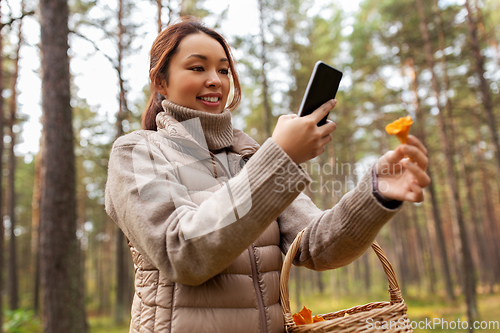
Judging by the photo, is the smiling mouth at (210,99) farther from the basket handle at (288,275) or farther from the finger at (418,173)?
the finger at (418,173)

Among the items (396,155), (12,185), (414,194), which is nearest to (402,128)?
(396,155)

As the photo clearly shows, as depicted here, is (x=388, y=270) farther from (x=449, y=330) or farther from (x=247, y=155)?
(x=449, y=330)

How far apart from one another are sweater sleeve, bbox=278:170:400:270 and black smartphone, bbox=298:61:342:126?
33 centimetres

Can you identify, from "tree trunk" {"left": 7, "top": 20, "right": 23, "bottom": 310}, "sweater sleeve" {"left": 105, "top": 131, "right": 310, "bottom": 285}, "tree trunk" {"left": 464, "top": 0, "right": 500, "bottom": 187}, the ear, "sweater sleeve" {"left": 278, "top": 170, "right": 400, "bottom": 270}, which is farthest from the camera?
"tree trunk" {"left": 7, "top": 20, "right": 23, "bottom": 310}

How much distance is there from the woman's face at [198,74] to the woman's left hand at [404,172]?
0.81 meters

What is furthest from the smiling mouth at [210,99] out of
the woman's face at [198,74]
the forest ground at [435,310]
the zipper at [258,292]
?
the forest ground at [435,310]

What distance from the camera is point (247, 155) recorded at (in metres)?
1.57

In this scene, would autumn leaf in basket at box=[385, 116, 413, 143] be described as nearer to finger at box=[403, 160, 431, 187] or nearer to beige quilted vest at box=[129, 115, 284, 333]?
finger at box=[403, 160, 431, 187]

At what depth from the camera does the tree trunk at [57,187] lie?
3.69 metres

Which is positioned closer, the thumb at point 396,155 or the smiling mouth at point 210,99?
the thumb at point 396,155

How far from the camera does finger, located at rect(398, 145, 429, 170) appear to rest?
1.06 m

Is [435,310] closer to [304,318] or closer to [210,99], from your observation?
[304,318]

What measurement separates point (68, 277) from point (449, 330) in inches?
399

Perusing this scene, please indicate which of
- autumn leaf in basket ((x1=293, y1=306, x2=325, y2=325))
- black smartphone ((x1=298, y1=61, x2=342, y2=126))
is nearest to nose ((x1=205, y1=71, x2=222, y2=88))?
black smartphone ((x1=298, y1=61, x2=342, y2=126))
